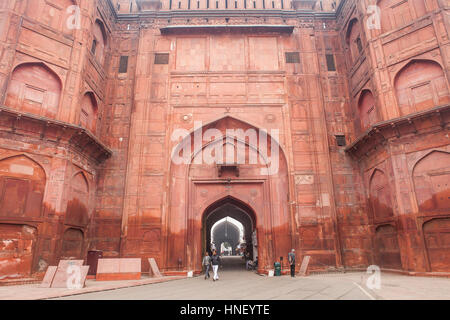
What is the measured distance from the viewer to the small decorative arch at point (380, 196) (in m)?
12.3

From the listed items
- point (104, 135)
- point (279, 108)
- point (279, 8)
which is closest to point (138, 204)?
point (104, 135)

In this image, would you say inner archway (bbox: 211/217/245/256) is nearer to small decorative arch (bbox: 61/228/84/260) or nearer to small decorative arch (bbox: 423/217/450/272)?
small decorative arch (bbox: 61/228/84/260)

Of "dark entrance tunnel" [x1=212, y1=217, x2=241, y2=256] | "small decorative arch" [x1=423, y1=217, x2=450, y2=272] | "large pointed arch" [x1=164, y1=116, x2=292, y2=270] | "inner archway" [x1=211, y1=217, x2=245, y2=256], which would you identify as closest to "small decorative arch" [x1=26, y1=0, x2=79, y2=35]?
"large pointed arch" [x1=164, y1=116, x2=292, y2=270]

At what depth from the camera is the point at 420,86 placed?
11.8 metres

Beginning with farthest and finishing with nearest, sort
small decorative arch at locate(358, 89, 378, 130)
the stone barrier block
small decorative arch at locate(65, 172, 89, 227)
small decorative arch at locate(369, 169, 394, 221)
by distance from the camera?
small decorative arch at locate(358, 89, 378, 130), small decorative arch at locate(369, 169, 394, 221), small decorative arch at locate(65, 172, 89, 227), the stone barrier block

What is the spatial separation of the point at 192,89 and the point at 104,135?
5.36 m

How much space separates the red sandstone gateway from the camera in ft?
35.2

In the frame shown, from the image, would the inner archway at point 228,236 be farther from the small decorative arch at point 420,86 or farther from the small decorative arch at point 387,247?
the small decorative arch at point 420,86

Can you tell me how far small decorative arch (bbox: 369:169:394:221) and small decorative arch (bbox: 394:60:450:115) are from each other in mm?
2981

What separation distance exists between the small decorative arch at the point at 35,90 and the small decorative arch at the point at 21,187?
2.07 metres

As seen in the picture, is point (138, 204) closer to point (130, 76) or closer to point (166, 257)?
point (166, 257)

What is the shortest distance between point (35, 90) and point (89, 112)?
2.99m

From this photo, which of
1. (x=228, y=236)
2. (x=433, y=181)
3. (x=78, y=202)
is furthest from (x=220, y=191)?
(x=228, y=236)

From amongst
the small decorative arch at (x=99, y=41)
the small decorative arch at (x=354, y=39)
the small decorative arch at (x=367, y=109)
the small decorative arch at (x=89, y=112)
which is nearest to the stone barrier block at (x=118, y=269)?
the small decorative arch at (x=89, y=112)
